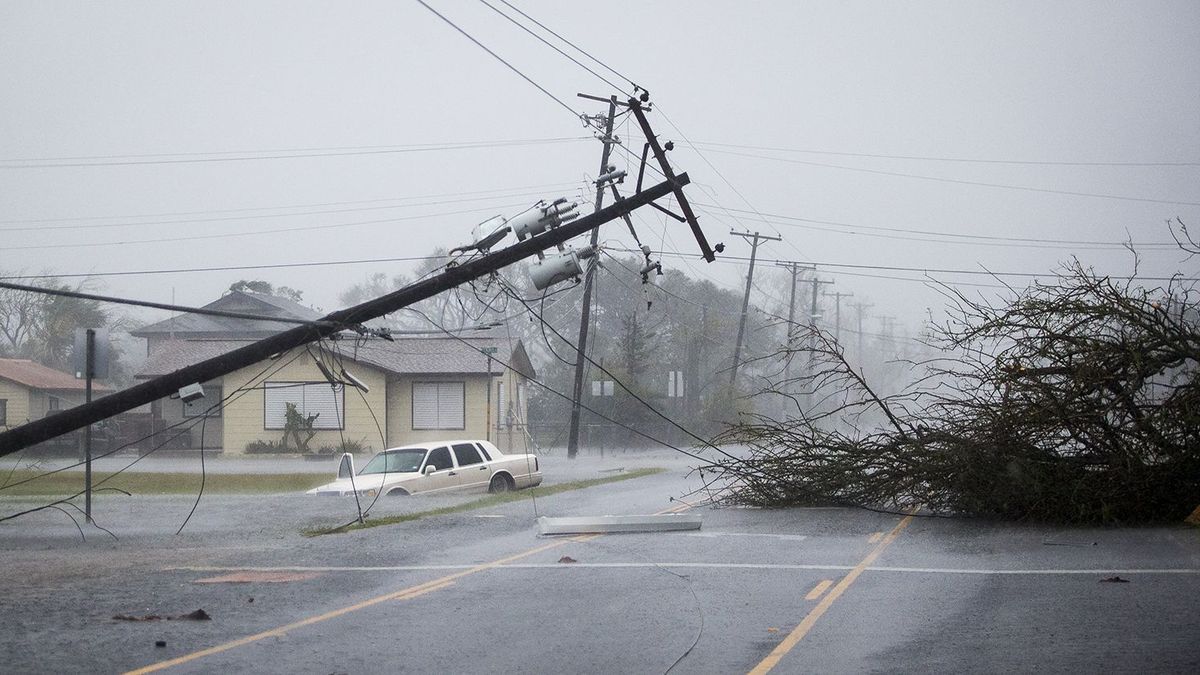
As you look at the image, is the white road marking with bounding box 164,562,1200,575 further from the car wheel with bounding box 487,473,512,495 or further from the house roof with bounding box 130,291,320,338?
the house roof with bounding box 130,291,320,338

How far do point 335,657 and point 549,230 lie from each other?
26.2 ft

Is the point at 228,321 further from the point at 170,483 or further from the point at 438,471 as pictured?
the point at 438,471

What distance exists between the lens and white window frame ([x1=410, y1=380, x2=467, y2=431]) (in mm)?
44938

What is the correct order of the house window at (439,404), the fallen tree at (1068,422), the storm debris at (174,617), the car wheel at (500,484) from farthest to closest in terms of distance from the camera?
the house window at (439,404) → the car wheel at (500,484) → the fallen tree at (1068,422) → the storm debris at (174,617)

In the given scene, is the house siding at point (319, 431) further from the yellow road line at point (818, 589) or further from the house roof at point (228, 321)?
the yellow road line at point (818, 589)

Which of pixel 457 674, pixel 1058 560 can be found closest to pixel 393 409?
pixel 1058 560

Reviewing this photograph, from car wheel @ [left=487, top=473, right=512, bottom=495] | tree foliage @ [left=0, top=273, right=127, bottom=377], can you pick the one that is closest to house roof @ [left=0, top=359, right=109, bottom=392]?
tree foliage @ [left=0, top=273, right=127, bottom=377]

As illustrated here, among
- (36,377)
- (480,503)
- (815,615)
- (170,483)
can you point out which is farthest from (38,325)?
(815,615)

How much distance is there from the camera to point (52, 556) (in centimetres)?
1410

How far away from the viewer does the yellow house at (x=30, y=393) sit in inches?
1565

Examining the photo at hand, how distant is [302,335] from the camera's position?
12758 millimetres

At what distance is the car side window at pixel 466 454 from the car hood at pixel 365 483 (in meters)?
1.39

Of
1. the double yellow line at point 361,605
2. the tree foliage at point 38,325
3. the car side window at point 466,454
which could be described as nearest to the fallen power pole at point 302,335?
the double yellow line at point 361,605

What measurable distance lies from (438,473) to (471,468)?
94 cm
